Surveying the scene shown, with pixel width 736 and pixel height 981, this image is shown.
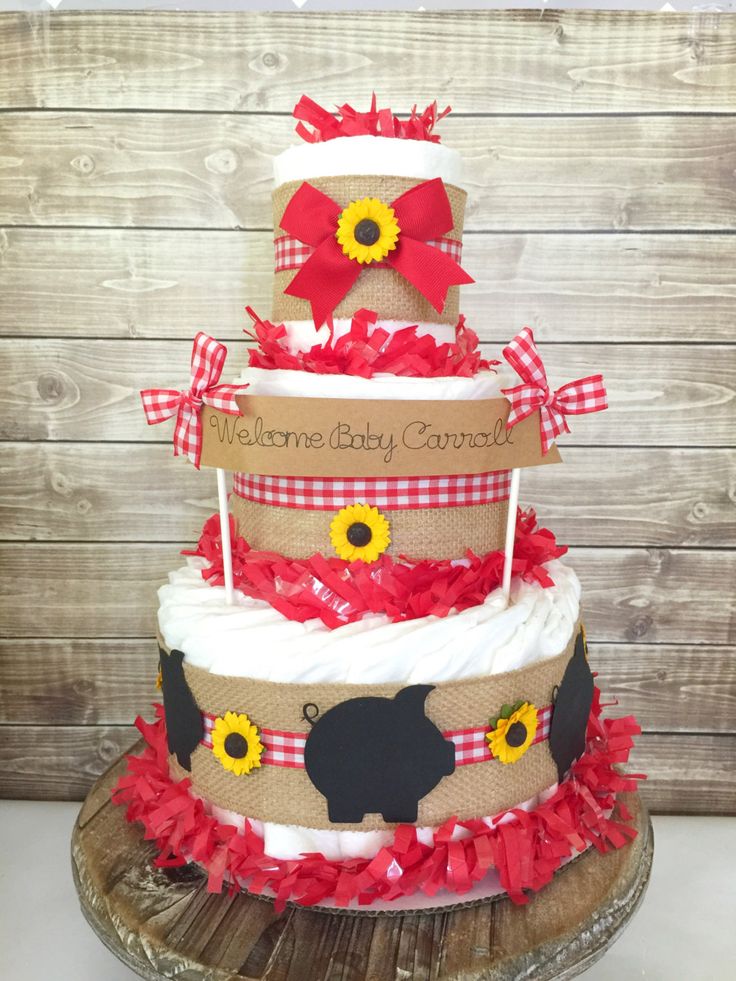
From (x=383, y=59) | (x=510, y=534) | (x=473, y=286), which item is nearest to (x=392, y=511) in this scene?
(x=510, y=534)

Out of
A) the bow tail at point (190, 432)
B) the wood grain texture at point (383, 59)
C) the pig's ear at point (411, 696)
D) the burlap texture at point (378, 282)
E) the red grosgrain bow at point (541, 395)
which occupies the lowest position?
the pig's ear at point (411, 696)

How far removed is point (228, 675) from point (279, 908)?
0.31 metres

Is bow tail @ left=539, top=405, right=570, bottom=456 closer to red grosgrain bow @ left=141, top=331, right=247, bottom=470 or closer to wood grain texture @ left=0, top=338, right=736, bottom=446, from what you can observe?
red grosgrain bow @ left=141, top=331, right=247, bottom=470

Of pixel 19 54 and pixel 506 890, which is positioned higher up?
pixel 19 54

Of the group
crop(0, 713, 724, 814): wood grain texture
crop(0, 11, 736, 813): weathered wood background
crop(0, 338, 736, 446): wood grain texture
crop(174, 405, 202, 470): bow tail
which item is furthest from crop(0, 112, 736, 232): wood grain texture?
crop(0, 713, 724, 814): wood grain texture

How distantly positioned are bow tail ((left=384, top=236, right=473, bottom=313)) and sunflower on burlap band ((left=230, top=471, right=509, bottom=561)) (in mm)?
267

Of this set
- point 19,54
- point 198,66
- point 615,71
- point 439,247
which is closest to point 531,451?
point 439,247

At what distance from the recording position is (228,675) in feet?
3.48

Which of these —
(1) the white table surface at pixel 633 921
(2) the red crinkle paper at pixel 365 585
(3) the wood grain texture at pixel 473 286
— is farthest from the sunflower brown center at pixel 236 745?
(3) the wood grain texture at pixel 473 286

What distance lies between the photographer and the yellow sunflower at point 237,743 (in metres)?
1.06

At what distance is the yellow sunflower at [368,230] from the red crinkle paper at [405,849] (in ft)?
2.45

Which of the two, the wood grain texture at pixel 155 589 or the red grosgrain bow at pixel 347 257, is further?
the wood grain texture at pixel 155 589

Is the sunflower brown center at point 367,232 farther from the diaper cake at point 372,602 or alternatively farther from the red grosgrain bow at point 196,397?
the red grosgrain bow at point 196,397

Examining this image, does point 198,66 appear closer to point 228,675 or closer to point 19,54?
point 19,54
